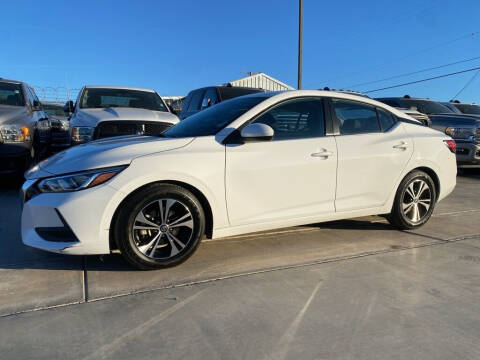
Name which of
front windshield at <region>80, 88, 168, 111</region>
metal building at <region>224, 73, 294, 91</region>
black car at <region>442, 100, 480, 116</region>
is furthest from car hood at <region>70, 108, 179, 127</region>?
metal building at <region>224, 73, 294, 91</region>

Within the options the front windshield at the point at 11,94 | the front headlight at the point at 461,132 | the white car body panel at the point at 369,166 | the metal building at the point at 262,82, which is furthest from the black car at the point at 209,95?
the metal building at the point at 262,82

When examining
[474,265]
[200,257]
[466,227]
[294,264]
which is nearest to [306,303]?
[294,264]

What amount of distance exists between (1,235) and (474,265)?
4716 mm

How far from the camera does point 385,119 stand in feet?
14.5

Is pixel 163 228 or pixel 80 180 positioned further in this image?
→ pixel 163 228

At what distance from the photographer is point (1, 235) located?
4.14 metres

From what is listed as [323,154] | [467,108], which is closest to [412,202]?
[323,154]

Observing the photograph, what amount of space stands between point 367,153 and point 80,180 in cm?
282

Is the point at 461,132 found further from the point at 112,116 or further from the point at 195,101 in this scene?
the point at 112,116

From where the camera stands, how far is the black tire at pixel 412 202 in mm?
4426

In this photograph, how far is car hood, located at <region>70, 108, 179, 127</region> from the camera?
244 inches

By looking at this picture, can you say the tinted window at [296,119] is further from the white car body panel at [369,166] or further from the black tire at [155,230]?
the black tire at [155,230]

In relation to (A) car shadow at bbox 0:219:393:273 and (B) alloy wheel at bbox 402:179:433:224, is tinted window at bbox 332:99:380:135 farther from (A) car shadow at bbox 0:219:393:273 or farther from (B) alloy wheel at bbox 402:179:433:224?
(A) car shadow at bbox 0:219:393:273

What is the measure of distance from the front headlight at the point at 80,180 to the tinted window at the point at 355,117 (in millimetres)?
2307
